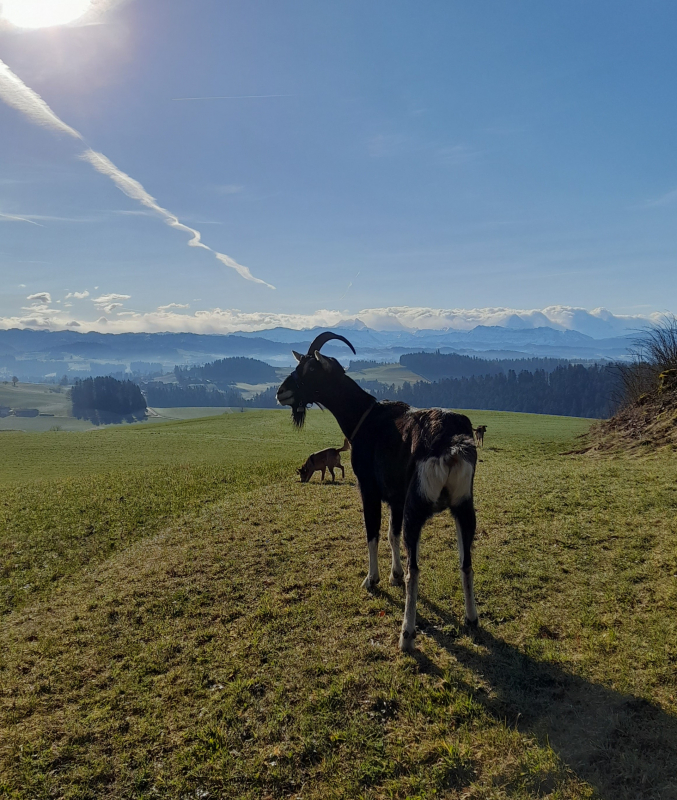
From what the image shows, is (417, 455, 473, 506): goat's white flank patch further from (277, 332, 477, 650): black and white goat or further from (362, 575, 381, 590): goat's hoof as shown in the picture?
(362, 575, 381, 590): goat's hoof

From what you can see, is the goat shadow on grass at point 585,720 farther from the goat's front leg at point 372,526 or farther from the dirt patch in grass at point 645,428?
the dirt patch in grass at point 645,428

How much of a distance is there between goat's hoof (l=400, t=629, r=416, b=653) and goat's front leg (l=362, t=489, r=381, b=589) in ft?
5.72

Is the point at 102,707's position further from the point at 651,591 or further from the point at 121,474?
the point at 121,474

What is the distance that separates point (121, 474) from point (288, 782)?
1921 cm

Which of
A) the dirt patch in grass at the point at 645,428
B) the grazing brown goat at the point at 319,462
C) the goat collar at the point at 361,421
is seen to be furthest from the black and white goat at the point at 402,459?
the dirt patch in grass at the point at 645,428

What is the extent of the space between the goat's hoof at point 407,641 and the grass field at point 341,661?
12cm

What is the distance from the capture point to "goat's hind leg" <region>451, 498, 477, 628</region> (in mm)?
5586

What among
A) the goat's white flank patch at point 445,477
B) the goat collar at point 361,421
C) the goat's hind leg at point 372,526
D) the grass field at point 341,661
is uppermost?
the goat collar at point 361,421

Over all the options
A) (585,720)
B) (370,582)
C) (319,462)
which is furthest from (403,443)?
(319,462)

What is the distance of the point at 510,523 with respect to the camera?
390 inches

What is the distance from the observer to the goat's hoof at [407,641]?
5660 mm

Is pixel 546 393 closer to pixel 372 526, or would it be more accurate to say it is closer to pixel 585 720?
pixel 372 526

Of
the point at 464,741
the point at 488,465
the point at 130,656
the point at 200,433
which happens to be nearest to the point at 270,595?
the point at 130,656

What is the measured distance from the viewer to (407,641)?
5.67m
